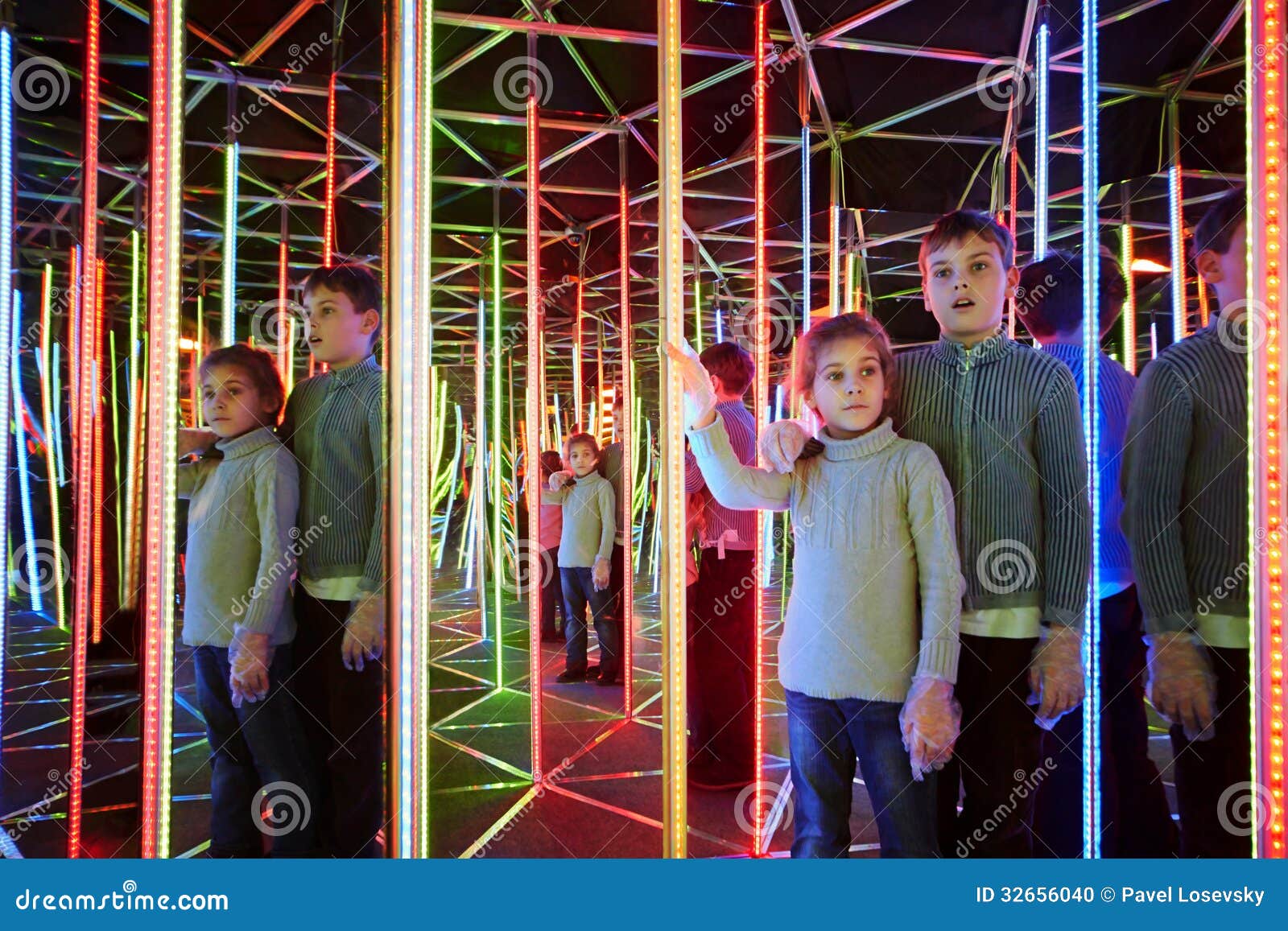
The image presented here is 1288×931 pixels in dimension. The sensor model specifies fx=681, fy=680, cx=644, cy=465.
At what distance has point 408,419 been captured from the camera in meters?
1.76

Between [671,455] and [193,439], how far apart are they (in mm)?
1177

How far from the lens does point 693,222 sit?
5.48 metres

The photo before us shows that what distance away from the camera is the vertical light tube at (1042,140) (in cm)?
224

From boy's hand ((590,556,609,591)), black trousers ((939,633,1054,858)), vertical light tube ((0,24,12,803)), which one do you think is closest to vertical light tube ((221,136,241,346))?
vertical light tube ((0,24,12,803))

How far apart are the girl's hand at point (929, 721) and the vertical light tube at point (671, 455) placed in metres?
0.54

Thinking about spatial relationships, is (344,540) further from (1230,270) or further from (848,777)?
(1230,270)

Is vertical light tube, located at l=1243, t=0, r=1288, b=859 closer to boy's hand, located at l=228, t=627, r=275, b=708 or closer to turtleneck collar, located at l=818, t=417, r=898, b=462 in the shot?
turtleneck collar, located at l=818, t=417, r=898, b=462

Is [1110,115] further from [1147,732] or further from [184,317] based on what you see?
[184,317]

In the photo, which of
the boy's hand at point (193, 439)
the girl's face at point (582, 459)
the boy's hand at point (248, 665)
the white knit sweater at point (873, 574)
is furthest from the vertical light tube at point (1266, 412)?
the girl's face at point (582, 459)

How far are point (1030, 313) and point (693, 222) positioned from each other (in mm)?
3854

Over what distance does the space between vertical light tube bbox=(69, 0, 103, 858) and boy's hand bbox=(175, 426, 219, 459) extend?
0.75m

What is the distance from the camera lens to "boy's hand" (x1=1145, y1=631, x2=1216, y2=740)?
5.43 ft

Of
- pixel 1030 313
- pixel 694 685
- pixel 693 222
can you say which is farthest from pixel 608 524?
pixel 1030 313

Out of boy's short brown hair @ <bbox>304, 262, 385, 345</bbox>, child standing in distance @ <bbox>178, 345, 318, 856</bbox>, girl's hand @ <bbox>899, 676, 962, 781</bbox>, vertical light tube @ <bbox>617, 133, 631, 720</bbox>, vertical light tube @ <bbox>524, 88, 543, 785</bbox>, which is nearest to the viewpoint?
girl's hand @ <bbox>899, 676, 962, 781</bbox>
